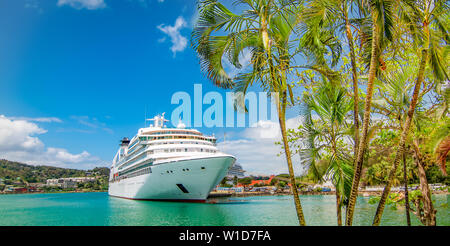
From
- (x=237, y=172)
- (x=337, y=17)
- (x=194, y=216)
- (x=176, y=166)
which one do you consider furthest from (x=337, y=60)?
(x=237, y=172)

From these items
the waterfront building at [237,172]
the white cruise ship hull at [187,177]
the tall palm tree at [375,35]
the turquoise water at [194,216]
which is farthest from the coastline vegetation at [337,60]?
the waterfront building at [237,172]

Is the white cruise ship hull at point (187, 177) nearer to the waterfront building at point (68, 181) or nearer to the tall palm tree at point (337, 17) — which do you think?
the tall palm tree at point (337, 17)

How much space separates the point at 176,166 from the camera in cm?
2728

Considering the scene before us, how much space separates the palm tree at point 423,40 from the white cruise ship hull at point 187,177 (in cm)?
2301

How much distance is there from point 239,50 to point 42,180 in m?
126

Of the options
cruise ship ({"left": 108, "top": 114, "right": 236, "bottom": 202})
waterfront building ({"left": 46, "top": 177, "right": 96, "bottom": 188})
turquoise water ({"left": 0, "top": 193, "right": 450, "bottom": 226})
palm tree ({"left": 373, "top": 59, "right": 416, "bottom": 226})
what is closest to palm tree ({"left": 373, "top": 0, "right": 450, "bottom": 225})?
palm tree ({"left": 373, "top": 59, "right": 416, "bottom": 226})

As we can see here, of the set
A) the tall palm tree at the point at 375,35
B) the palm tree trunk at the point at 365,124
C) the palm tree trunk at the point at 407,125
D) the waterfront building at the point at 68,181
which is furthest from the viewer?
the waterfront building at the point at 68,181

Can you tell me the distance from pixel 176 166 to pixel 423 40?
81.7 ft

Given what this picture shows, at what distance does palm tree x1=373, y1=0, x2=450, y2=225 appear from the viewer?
143 inches

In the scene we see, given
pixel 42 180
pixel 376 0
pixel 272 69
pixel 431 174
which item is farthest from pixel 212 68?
pixel 42 180

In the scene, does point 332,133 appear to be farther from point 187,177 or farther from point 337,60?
point 187,177

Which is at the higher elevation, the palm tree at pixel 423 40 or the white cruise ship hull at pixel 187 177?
the palm tree at pixel 423 40

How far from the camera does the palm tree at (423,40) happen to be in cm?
364
